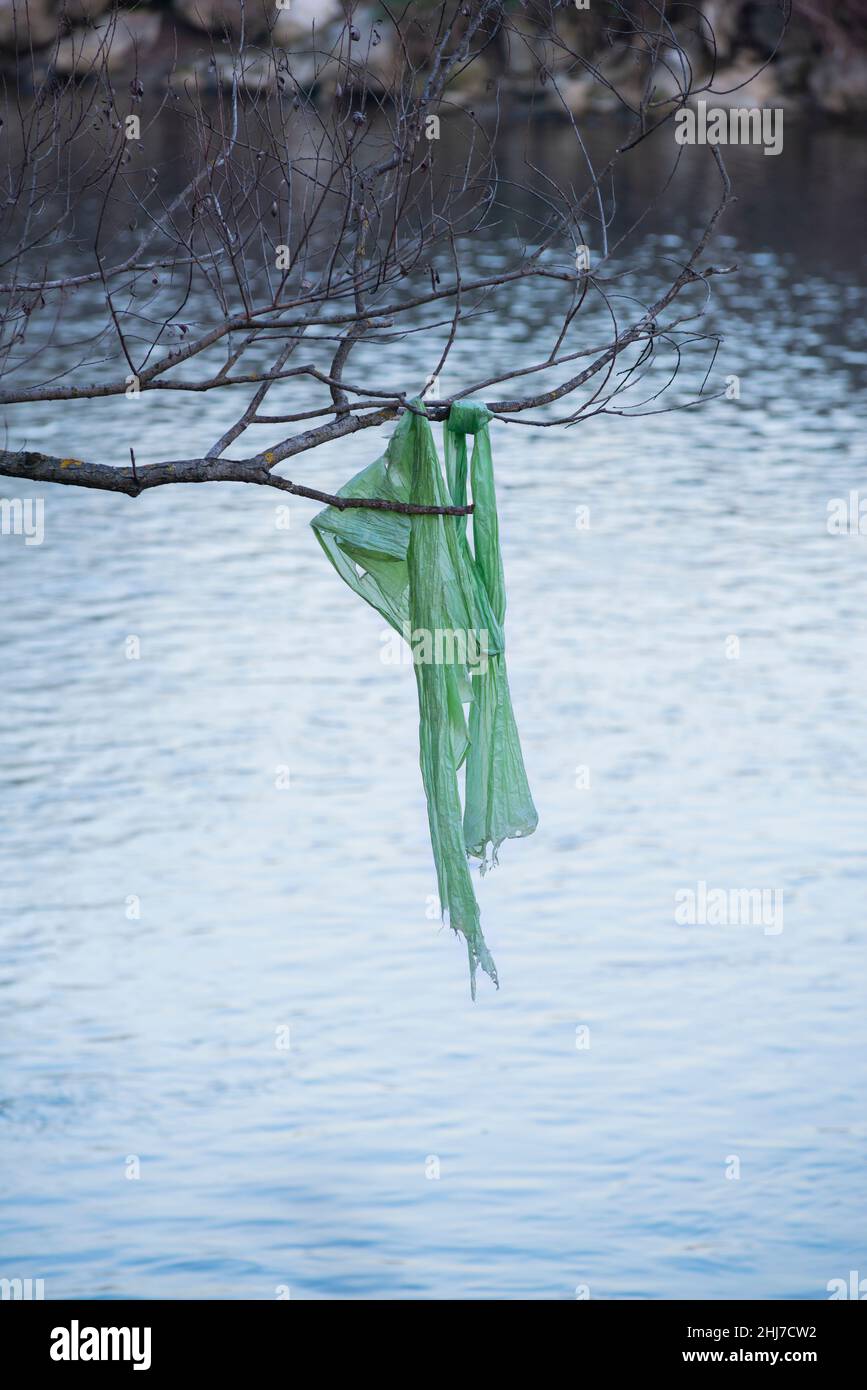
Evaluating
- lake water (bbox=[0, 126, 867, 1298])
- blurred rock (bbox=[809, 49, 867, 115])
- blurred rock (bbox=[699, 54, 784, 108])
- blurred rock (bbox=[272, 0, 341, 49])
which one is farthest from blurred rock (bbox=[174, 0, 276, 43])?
blurred rock (bbox=[809, 49, 867, 115])

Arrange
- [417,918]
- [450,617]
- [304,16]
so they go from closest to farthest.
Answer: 1. [450,617]
2. [417,918]
3. [304,16]

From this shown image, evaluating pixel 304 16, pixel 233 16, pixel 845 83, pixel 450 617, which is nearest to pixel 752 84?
pixel 845 83

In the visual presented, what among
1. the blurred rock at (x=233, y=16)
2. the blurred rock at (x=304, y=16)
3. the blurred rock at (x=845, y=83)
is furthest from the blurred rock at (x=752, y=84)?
the blurred rock at (x=233, y=16)

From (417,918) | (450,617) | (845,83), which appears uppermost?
(845,83)

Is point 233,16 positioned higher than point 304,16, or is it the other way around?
point 304,16

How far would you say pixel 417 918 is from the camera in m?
9.36

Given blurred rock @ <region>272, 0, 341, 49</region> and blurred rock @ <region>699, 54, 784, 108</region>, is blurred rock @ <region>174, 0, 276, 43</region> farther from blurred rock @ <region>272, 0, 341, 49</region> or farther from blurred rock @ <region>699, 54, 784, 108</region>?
blurred rock @ <region>699, 54, 784, 108</region>

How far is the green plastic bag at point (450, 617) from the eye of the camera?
495cm

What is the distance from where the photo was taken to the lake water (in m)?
7.19

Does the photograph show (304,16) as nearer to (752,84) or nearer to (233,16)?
(233,16)

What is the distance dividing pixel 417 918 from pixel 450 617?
4.59m

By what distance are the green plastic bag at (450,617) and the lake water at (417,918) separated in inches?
97.6
